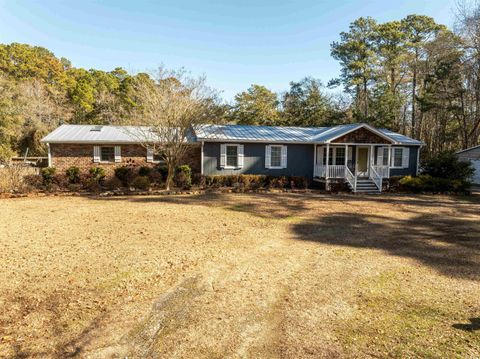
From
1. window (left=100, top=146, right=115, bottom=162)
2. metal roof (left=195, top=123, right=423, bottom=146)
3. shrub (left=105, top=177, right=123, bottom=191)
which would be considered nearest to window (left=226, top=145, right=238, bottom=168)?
metal roof (left=195, top=123, right=423, bottom=146)

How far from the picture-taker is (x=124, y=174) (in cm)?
1762

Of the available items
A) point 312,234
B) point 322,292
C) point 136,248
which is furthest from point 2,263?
point 312,234

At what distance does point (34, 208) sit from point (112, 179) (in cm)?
620

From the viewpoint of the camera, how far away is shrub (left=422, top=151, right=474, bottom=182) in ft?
60.6

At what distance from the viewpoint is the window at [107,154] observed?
60.6ft

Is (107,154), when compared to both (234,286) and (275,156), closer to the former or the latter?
(275,156)

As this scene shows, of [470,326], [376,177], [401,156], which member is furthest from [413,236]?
[401,156]

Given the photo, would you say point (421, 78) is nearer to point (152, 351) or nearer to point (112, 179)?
point (112, 179)

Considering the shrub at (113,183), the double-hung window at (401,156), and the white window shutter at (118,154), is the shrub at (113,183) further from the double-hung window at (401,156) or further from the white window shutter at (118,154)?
the double-hung window at (401,156)

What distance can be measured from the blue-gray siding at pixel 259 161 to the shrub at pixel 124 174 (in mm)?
4214

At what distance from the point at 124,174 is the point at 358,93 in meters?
27.6

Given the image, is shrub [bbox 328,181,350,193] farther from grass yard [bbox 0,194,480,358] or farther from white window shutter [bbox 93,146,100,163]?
white window shutter [bbox 93,146,100,163]

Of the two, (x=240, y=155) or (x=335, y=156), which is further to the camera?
(x=335, y=156)

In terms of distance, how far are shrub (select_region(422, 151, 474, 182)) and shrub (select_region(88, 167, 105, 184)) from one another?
19.9m
